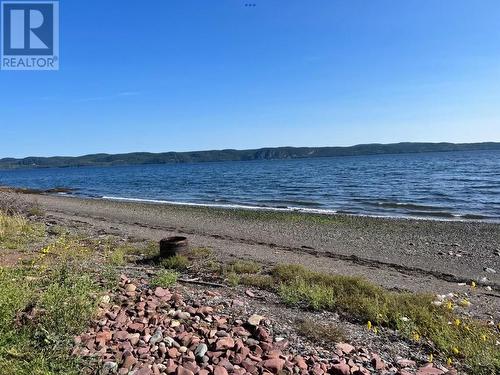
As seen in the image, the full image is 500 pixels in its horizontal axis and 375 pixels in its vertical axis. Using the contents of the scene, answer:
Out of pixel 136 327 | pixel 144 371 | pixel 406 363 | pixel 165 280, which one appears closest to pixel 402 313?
pixel 406 363

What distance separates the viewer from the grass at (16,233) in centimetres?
1054

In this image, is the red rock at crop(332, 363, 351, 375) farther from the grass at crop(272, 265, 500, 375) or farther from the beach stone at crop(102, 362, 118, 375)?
the beach stone at crop(102, 362, 118, 375)

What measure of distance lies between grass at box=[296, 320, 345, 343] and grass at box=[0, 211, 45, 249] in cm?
778

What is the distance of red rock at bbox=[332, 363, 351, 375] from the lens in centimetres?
454

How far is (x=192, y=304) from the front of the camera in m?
6.13

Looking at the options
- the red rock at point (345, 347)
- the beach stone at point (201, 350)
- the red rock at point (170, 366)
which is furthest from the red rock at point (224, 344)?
the red rock at point (345, 347)

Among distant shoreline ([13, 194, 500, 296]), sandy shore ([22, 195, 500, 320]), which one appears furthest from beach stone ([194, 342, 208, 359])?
distant shoreline ([13, 194, 500, 296])

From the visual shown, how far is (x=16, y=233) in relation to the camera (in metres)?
11.9

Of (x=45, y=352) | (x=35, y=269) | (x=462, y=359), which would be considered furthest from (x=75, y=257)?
(x=462, y=359)

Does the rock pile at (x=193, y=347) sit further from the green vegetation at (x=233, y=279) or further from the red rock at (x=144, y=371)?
the green vegetation at (x=233, y=279)

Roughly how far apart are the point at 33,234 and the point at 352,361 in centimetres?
1068

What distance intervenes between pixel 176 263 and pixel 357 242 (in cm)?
922

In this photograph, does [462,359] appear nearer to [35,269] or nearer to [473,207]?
[35,269]

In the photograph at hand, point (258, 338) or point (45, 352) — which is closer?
point (45, 352)
